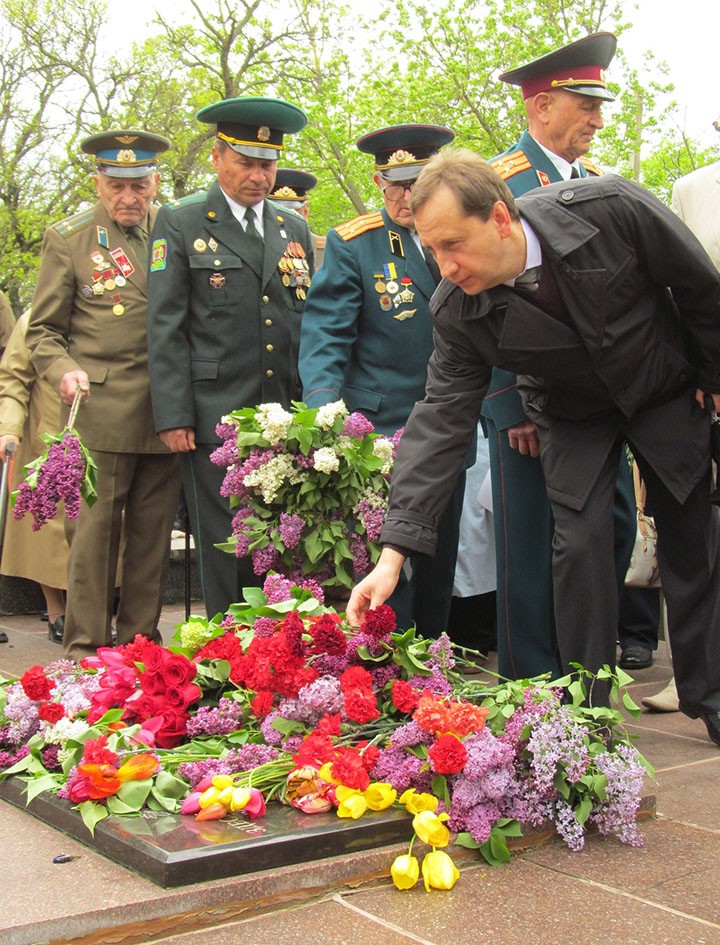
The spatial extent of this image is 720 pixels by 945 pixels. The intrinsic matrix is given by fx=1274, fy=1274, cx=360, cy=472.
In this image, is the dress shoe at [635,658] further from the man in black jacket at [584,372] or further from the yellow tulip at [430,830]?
the yellow tulip at [430,830]

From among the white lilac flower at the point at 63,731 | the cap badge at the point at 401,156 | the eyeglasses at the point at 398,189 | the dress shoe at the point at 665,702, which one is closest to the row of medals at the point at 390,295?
the eyeglasses at the point at 398,189

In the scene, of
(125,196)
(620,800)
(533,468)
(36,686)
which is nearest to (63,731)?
(36,686)

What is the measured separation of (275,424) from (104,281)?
1893 mm

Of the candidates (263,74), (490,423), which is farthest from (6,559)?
(263,74)

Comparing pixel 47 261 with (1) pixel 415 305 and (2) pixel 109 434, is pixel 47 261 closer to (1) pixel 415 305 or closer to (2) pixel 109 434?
(2) pixel 109 434

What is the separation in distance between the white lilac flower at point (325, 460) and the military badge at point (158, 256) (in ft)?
4.86

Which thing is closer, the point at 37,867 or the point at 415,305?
the point at 37,867

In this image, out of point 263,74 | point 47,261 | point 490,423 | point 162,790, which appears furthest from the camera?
point 263,74

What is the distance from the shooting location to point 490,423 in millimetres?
4465

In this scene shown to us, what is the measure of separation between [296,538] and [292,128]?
2.00m

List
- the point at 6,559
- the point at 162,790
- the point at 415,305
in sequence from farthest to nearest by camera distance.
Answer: the point at 6,559 → the point at 415,305 → the point at 162,790

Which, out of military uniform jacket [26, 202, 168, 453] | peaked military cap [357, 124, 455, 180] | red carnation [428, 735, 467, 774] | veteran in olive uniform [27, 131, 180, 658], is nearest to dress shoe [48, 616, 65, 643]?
veteran in olive uniform [27, 131, 180, 658]

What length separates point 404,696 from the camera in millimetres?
3191

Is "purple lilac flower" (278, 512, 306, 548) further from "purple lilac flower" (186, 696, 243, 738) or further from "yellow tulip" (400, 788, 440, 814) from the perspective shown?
"yellow tulip" (400, 788, 440, 814)
